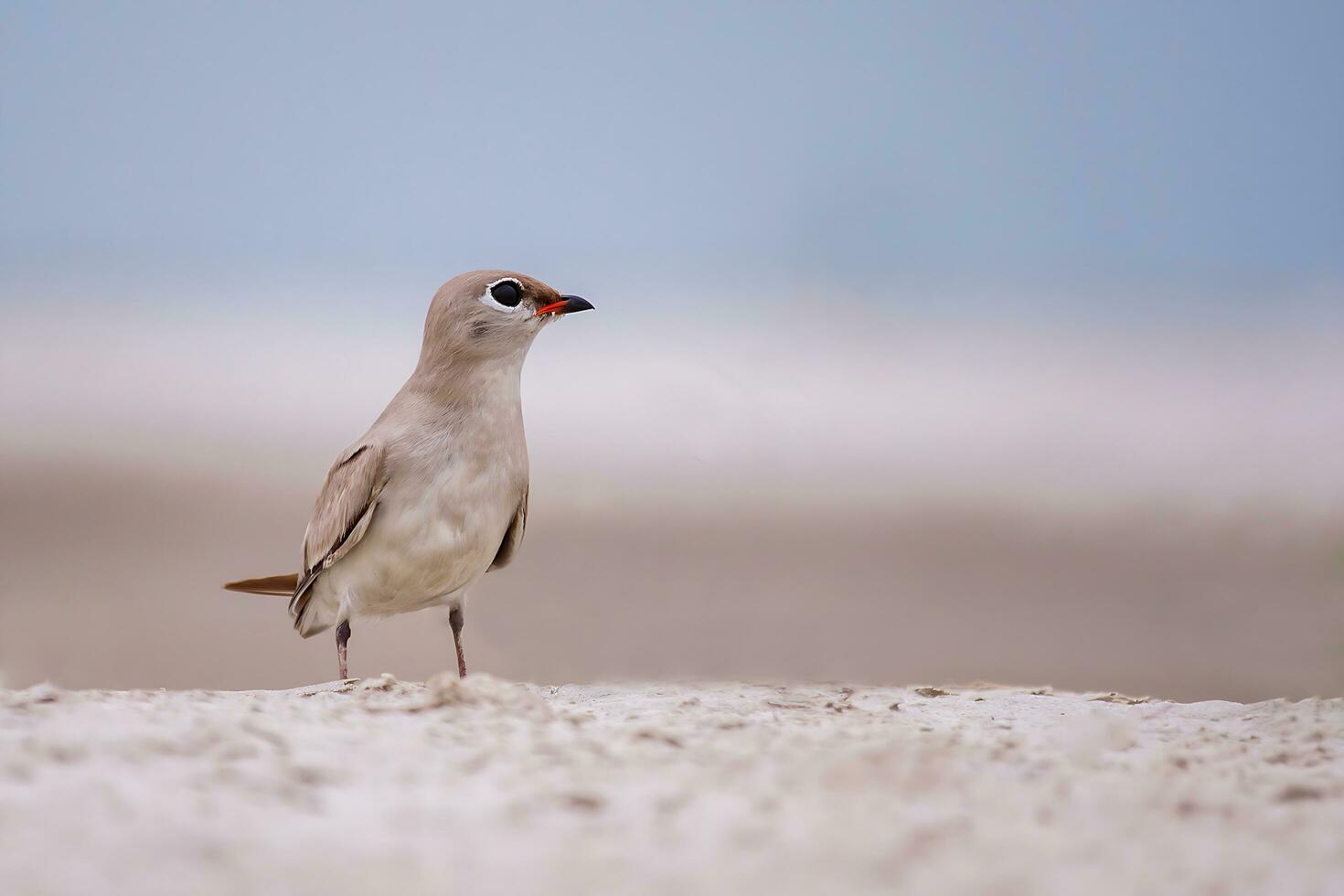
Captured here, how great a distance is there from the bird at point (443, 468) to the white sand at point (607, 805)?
1.53m

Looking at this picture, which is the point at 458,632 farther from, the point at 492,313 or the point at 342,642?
the point at 492,313

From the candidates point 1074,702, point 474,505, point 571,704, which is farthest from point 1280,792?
point 474,505

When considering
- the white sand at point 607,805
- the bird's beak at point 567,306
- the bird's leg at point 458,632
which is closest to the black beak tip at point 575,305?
the bird's beak at point 567,306

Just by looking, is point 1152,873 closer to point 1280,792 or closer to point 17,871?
point 1280,792

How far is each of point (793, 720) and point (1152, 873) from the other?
1.56m

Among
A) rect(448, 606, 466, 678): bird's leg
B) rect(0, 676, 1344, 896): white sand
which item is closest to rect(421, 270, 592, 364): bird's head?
rect(448, 606, 466, 678): bird's leg

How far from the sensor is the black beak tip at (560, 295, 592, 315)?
473cm

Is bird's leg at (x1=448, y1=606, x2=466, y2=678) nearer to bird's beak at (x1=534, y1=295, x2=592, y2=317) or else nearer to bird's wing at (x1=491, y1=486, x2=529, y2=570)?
bird's wing at (x1=491, y1=486, x2=529, y2=570)

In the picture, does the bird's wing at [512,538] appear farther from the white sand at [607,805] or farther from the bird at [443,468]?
the white sand at [607,805]

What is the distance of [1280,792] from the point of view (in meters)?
2.44

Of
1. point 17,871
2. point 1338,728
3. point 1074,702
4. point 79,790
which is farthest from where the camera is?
point 1074,702

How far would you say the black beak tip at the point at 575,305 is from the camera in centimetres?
473

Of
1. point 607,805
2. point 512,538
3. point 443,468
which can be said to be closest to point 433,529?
point 443,468

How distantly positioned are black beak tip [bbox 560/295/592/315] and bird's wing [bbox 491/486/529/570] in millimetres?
832
